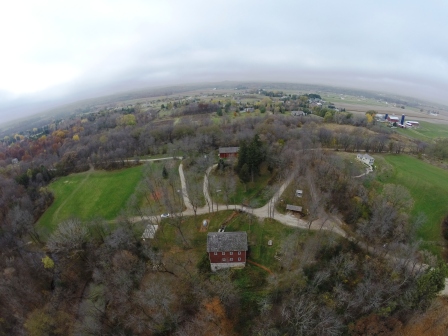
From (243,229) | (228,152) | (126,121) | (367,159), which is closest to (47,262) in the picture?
(243,229)

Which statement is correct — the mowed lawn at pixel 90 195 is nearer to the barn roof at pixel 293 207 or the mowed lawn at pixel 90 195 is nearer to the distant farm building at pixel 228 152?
the distant farm building at pixel 228 152

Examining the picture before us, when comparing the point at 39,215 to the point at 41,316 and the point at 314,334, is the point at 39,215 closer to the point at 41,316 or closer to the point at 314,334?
the point at 41,316

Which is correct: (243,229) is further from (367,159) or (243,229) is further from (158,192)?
(367,159)

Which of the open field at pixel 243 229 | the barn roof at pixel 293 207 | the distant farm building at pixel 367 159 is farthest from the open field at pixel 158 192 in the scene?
the distant farm building at pixel 367 159

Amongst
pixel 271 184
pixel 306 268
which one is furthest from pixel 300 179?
pixel 306 268

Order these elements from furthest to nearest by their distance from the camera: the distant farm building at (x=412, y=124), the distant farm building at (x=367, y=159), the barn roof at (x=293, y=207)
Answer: the distant farm building at (x=412, y=124) → the distant farm building at (x=367, y=159) → the barn roof at (x=293, y=207)
